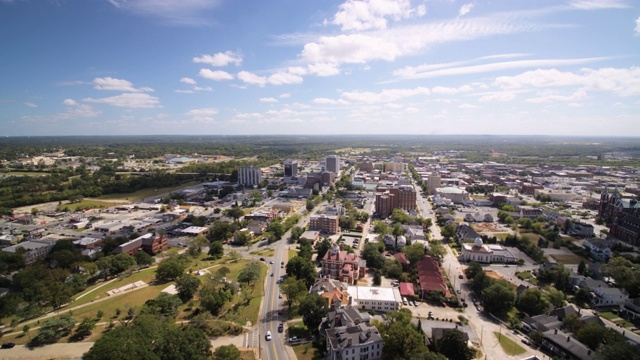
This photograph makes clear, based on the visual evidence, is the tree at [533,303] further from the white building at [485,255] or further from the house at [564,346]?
the white building at [485,255]

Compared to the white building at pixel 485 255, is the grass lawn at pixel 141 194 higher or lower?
higher

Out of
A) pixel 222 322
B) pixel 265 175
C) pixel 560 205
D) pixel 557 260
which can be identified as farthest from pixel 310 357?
pixel 265 175

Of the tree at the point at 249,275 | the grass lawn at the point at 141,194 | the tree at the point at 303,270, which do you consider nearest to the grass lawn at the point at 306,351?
the tree at the point at 303,270

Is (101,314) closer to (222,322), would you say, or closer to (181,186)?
(222,322)

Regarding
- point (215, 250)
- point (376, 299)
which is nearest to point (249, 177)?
point (215, 250)

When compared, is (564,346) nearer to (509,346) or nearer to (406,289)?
(509,346)

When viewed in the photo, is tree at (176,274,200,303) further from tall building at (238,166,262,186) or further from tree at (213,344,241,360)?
tall building at (238,166,262,186)
